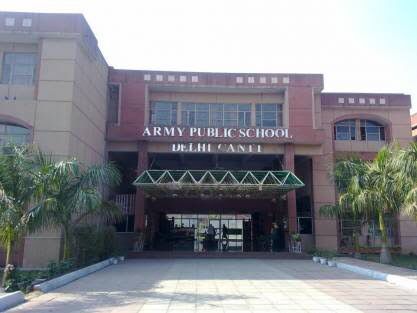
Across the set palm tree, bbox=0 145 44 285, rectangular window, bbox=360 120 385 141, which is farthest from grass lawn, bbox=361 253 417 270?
palm tree, bbox=0 145 44 285

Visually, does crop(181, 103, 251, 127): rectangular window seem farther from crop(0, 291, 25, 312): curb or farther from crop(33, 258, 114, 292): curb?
crop(0, 291, 25, 312): curb

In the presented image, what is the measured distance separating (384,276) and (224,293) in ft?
21.1

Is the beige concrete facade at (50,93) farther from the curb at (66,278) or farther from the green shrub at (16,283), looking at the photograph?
the green shrub at (16,283)

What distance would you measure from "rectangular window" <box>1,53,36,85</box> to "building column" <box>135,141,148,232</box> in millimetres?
7935

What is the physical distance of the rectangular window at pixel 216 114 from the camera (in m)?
28.7

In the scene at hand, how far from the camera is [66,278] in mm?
13930

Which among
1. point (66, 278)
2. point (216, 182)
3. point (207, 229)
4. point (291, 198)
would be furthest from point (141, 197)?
point (66, 278)

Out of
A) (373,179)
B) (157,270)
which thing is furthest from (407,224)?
(157,270)

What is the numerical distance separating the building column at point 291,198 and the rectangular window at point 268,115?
7.88 ft

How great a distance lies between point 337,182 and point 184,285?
12.8 m

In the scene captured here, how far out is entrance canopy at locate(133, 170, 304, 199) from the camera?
23531mm

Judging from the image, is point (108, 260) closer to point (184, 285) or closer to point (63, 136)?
point (63, 136)

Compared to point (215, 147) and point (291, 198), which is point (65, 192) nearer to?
point (215, 147)

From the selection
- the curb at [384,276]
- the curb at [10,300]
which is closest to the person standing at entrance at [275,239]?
the curb at [384,276]
